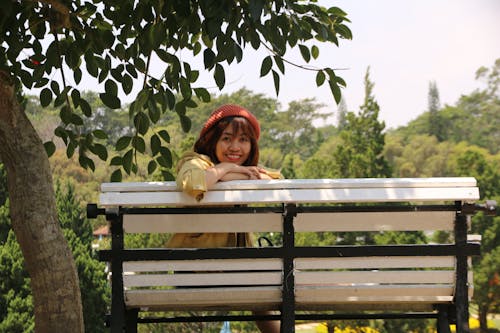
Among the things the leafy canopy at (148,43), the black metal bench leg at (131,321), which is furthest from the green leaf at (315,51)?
the black metal bench leg at (131,321)

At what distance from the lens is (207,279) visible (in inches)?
129

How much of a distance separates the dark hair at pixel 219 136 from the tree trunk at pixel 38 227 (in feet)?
2.34

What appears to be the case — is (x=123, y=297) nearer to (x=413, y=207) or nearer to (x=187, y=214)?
(x=187, y=214)

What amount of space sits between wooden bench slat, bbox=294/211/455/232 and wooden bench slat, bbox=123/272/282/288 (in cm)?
21

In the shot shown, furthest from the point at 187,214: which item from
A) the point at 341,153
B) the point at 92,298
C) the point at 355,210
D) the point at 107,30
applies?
the point at 341,153

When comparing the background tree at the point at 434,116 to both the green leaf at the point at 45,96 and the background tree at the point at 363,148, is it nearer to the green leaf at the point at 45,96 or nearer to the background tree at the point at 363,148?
the background tree at the point at 363,148

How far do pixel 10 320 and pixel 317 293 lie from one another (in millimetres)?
7866

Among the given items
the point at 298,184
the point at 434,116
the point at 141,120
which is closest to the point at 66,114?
the point at 141,120

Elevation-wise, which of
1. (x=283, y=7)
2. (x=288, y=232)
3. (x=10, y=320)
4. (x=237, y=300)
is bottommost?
(x=10, y=320)

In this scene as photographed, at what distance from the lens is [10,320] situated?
10500 millimetres

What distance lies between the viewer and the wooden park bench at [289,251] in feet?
10.5

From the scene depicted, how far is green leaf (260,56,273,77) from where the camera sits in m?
3.58

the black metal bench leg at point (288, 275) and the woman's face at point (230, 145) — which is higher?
the woman's face at point (230, 145)

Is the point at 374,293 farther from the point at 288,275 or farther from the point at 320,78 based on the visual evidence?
the point at 320,78
